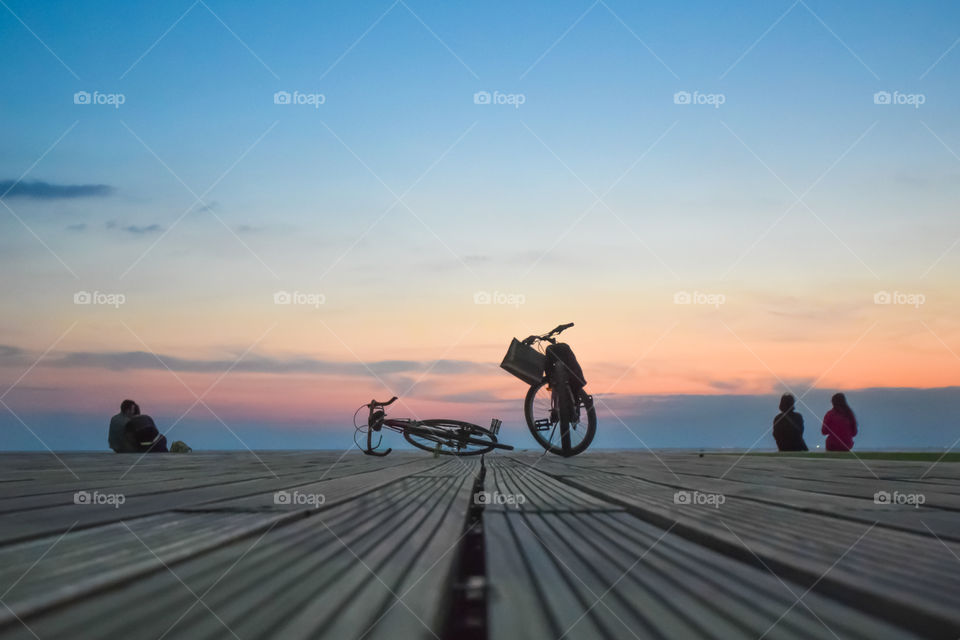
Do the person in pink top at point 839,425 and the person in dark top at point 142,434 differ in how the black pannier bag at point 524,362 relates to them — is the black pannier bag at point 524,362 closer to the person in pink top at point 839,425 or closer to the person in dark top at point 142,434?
the person in pink top at point 839,425

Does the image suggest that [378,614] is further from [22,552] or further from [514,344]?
[514,344]

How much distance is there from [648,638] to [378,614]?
35 centimetres

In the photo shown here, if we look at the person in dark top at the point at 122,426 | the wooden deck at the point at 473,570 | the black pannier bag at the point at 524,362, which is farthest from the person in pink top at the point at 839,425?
the person in dark top at the point at 122,426

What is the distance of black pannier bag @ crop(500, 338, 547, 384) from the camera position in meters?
9.02

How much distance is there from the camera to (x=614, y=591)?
1.16 meters

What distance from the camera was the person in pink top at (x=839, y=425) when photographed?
10.7 meters

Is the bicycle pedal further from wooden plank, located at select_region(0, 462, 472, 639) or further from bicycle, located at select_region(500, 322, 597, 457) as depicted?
wooden plank, located at select_region(0, 462, 472, 639)

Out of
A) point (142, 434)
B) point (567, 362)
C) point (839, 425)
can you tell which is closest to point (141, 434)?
point (142, 434)

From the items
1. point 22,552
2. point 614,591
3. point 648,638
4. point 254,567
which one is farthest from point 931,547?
point 22,552

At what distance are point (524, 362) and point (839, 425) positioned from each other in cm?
515

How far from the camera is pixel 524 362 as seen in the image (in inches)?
355

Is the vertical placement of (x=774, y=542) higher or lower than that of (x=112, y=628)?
higher

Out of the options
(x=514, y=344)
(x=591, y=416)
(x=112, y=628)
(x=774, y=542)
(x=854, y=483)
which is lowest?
(x=112, y=628)

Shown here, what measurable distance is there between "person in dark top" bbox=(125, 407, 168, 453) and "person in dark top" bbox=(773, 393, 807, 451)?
33.0 ft
